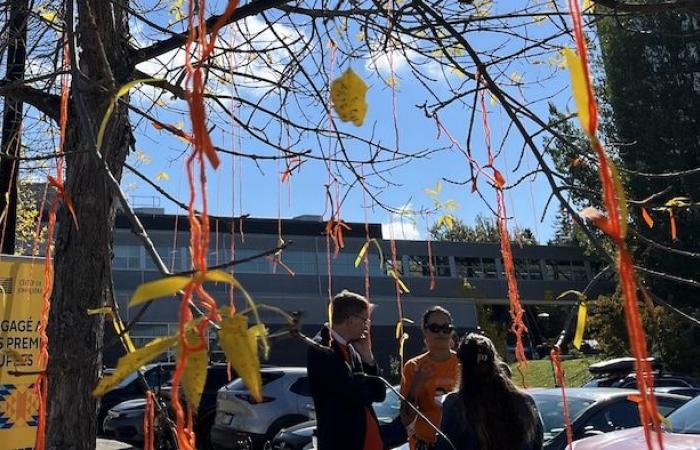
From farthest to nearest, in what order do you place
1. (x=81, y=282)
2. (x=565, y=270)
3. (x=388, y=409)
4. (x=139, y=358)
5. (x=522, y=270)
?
(x=565, y=270) < (x=522, y=270) < (x=388, y=409) < (x=81, y=282) < (x=139, y=358)

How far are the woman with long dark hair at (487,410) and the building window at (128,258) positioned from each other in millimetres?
22958

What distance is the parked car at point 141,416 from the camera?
1166 cm

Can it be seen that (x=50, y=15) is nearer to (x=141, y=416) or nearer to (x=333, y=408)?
(x=333, y=408)

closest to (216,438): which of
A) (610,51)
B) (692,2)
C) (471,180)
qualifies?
(471,180)

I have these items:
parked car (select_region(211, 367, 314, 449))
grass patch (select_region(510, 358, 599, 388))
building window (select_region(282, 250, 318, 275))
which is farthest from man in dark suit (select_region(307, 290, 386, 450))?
building window (select_region(282, 250, 318, 275))

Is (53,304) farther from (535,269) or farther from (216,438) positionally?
(535,269)

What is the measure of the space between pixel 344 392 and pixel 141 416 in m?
9.88

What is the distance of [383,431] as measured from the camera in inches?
275

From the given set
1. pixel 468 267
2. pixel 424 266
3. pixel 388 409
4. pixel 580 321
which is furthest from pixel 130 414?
pixel 468 267

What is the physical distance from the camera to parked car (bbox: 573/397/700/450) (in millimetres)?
4543

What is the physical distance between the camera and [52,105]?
314 cm

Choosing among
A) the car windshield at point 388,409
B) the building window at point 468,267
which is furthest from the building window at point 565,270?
the car windshield at point 388,409

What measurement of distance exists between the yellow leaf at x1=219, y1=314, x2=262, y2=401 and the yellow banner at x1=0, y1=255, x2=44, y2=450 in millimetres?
5220

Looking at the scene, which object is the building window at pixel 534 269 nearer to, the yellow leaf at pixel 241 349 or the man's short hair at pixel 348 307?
the man's short hair at pixel 348 307
